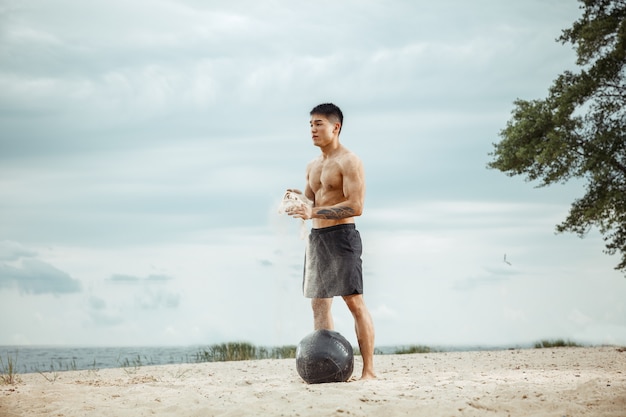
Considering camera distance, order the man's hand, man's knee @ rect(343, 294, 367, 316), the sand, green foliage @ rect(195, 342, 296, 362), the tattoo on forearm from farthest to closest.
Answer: green foliage @ rect(195, 342, 296, 362), man's knee @ rect(343, 294, 367, 316), the tattoo on forearm, the man's hand, the sand

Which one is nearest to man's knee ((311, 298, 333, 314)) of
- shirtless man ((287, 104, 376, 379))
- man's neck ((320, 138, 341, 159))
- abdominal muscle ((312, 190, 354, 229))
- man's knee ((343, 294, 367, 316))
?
shirtless man ((287, 104, 376, 379))

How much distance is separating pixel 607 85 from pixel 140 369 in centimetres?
1226

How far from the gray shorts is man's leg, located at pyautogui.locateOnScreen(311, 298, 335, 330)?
12 centimetres

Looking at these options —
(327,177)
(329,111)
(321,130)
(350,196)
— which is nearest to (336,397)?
(350,196)

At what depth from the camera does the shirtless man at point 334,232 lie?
25.1 ft

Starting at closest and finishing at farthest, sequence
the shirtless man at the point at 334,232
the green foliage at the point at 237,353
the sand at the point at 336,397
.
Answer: the sand at the point at 336,397
the shirtless man at the point at 334,232
the green foliage at the point at 237,353

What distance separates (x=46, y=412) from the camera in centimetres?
676

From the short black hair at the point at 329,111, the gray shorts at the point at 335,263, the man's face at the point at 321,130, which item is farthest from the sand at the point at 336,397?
the short black hair at the point at 329,111

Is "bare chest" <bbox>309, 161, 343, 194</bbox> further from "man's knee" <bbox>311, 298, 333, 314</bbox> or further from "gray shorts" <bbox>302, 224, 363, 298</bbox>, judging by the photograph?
"man's knee" <bbox>311, 298, 333, 314</bbox>

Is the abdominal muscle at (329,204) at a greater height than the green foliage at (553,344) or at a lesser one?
greater

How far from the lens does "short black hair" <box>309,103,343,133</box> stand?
7.99 metres

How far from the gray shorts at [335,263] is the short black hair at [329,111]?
131 cm

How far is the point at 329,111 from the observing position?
8.01 m

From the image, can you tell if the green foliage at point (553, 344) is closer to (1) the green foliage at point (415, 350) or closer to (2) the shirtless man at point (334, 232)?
(1) the green foliage at point (415, 350)
